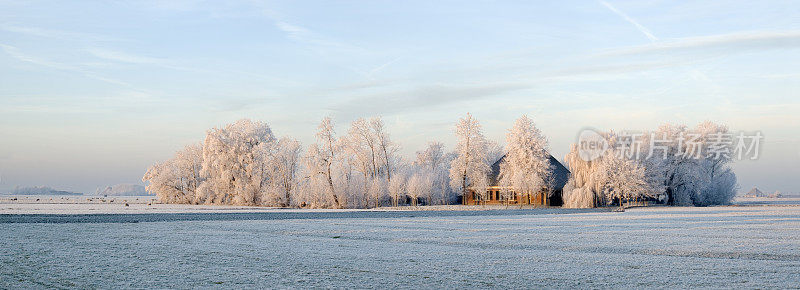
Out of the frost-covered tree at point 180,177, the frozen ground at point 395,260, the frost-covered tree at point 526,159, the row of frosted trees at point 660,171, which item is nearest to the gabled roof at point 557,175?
the frost-covered tree at point 526,159

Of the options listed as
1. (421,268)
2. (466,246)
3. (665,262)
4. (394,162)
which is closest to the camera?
(421,268)

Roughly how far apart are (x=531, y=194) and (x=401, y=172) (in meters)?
16.4

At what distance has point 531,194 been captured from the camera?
70500 mm

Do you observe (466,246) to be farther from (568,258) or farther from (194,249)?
(194,249)

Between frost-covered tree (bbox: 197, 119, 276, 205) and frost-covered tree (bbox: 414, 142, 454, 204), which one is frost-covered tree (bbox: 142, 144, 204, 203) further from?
frost-covered tree (bbox: 414, 142, 454, 204)

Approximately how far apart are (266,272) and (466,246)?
7.90 meters

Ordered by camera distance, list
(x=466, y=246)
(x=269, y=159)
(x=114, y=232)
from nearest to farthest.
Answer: (x=466, y=246) < (x=114, y=232) < (x=269, y=159)

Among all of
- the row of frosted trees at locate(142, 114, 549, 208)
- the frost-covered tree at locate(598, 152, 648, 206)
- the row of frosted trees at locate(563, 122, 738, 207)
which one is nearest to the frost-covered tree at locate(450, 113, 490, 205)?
the row of frosted trees at locate(142, 114, 549, 208)

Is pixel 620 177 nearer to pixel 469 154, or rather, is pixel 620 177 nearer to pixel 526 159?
pixel 526 159

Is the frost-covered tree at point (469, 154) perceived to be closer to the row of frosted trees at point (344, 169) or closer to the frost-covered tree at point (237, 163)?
the row of frosted trees at point (344, 169)

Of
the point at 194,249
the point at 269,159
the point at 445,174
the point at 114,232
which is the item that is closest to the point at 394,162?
the point at 445,174

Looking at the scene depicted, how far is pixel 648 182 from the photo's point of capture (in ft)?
216

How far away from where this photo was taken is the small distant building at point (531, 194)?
71.8m

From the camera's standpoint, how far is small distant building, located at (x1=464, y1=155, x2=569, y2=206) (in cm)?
7181
